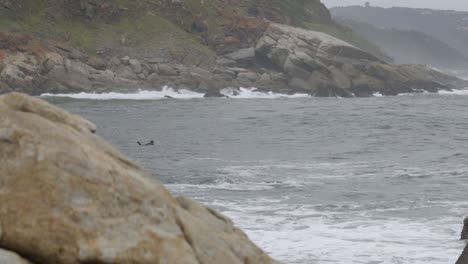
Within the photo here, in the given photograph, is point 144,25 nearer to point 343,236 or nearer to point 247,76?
point 247,76

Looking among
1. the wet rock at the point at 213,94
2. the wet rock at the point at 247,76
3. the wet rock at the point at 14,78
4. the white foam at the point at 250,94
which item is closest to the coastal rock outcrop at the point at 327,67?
the white foam at the point at 250,94

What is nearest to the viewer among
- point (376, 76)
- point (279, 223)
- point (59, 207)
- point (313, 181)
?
point (59, 207)

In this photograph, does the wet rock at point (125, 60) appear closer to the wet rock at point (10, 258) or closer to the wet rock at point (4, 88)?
the wet rock at point (4, 88)

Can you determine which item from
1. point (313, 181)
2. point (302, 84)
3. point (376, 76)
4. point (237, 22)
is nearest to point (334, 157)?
point (313, 181)

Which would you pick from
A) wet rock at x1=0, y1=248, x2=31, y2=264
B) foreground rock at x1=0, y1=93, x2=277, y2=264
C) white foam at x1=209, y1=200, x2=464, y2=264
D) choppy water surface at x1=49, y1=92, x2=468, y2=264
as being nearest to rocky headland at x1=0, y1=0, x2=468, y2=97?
choppy water surface at x1=49, y1=92, x2=468, y2=264

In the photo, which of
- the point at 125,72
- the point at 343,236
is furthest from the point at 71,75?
the point at 343,236

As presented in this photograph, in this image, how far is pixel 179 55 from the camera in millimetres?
96062

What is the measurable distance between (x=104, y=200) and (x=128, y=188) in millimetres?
283

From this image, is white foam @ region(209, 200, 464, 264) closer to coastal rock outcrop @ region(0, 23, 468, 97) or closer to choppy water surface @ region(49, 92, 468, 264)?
choppy water surface @ region(49, 92, 468, 264)

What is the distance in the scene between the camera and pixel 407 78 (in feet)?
351

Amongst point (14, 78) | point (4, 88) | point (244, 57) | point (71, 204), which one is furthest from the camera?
point (244, 57)

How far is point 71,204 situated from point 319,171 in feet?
83.4

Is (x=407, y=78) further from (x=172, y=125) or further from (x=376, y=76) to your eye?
(x=172, y=125)

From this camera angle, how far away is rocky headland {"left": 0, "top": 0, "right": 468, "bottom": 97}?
275 feet
